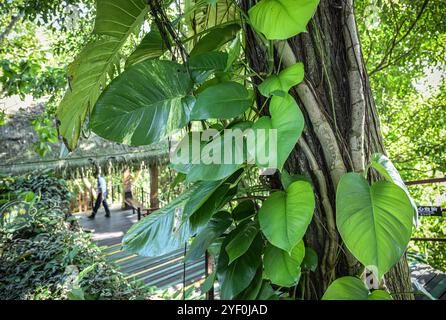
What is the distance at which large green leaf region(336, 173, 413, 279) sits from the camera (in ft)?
1.37

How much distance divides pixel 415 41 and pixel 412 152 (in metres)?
0.99

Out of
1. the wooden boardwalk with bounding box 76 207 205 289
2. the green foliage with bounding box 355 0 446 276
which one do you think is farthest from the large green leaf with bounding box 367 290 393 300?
the wooden boardwalk with bounding box 76 207 205 289

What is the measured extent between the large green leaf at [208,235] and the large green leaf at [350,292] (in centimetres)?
23

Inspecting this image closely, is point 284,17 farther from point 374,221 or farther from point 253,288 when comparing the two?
point 253,288

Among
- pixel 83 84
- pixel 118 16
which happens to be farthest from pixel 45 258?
pixel 118 16

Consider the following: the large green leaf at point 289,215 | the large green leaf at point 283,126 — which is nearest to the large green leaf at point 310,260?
the large green leaf at point 289,215

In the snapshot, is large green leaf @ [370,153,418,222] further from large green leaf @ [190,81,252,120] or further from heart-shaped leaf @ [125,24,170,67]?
heart-shaped leaf @ [125,24,170,67]

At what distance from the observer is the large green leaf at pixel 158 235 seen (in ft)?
1.98

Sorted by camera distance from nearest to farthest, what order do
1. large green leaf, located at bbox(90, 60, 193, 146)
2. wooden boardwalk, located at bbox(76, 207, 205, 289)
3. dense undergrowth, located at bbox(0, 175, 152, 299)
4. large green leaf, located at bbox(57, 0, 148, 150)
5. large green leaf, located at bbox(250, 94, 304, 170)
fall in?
large green leaf, located at bbox(250, 94, 304, 170) < large green leaf, located at bbox(90, 60, 193, 146) < large green leaf, located at bbox(57, 0, 148, 150) < dense undergrowth, located at bbox(0, 175, 152, 299) < wooden boardwalk, located at bbox(76, 207, 205, 289)

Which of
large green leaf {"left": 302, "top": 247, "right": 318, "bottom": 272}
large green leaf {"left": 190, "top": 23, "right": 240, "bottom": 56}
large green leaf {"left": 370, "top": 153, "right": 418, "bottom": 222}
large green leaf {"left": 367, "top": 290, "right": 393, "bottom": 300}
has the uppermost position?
large green leaf {"left": 190, "top": 23, "right": 240, "bottom": 56}

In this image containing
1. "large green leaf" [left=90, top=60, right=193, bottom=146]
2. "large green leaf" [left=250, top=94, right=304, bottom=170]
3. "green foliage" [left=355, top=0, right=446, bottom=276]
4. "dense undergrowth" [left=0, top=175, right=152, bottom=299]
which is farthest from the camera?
"dense undergrowth" [left=0, top=175, right=152, bottom=299]

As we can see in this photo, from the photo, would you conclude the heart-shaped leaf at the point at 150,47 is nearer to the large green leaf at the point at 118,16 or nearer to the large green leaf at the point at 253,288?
the large green leaf at the point at 118,16

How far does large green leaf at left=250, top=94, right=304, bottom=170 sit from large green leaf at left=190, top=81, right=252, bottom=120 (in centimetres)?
7

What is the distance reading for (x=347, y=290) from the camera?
503mm
